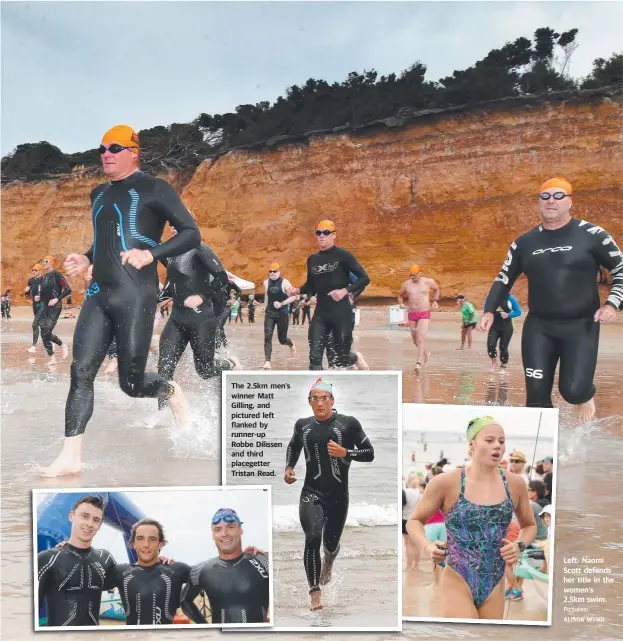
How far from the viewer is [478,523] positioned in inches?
139

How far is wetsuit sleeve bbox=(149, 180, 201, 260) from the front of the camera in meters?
5.29

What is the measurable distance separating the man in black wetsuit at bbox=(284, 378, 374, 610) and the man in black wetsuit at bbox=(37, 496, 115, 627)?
86 centimetres

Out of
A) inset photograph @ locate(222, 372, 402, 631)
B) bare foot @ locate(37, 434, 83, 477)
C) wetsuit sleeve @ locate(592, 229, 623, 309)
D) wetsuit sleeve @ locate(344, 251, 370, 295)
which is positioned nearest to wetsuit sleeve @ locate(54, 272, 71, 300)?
wetsuit sleeve @ locate(344, 251, 370, 295)

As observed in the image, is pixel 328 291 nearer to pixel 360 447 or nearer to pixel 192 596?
pixel 360 447

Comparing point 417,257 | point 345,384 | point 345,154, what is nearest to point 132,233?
point 345,384

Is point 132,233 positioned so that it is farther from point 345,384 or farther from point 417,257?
point 417,257

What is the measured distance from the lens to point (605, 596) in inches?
147

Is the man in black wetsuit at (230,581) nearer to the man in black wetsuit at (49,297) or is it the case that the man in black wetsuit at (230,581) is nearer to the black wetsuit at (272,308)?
the black wetsuit at (272,308)

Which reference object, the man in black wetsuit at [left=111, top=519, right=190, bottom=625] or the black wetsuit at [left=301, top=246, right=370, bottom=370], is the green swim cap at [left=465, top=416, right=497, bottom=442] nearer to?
the man in black wetsuit at [left=111, top=519, right=190, bottom=625]

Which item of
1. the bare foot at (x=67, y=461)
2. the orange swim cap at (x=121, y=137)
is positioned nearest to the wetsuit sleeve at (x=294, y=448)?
the bare foot at (x=67, y=461)

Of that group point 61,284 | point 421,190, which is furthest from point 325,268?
point 421,190

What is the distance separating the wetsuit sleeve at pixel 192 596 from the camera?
3529 millimetres

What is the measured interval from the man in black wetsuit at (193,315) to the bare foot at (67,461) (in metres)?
1.70

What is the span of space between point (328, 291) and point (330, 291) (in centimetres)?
2
